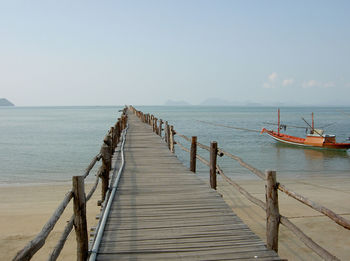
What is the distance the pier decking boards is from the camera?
365 cm

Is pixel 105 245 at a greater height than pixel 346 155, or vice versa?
pixel 105 245

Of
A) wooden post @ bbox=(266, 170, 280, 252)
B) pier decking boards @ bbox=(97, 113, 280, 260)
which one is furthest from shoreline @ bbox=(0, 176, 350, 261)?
wooden post @ bbox=(266, 170, 280, 252)

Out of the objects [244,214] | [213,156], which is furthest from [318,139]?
[213,156]

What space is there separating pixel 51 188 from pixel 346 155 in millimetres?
22876

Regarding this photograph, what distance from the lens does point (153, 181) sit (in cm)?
729

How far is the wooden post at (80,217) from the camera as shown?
3578 millimetres

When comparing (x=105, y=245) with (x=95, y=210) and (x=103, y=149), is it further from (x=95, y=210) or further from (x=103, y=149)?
(x=95, y=210)

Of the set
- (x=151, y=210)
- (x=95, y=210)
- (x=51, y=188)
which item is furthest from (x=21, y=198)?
(x=151, y=210)

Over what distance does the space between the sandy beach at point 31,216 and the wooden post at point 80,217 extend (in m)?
3.68

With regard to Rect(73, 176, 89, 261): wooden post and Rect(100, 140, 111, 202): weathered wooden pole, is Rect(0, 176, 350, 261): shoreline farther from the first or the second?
Rect(73, 176, 89, 261): wooden post

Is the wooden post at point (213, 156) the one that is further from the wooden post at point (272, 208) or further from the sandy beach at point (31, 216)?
the sandy beach at point (31, 216)

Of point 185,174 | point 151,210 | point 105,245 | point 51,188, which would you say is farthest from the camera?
point 51,188

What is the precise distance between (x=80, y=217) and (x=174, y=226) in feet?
4.55

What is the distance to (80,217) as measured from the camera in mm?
3672
